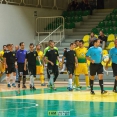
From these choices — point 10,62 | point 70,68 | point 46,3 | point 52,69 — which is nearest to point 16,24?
point 46,3

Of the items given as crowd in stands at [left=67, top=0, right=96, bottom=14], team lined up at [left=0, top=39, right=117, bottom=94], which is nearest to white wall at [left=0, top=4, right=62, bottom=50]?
crowd in stands at [left=67, top=0, right=96, bottom=14]

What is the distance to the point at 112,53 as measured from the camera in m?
19.0

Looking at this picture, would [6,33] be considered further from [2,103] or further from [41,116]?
[41,116]

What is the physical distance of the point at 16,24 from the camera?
30.5 metres

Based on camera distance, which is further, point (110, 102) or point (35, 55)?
point (35, 55)

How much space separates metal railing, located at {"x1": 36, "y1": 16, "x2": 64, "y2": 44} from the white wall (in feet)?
1.57

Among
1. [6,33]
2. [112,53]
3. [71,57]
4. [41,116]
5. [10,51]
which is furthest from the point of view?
[6,33]

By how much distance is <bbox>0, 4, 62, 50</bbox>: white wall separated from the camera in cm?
2936

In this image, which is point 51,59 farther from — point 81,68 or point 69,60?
point 81,68

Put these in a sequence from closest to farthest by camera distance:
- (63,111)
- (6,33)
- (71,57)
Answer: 1. (63,111)
2. (71,57)
3. (6,33)

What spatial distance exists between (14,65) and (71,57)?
383 cm

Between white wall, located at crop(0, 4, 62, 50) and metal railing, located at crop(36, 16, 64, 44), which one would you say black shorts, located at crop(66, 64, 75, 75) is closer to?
white wall, located at crop(0, 4, 62, 50)

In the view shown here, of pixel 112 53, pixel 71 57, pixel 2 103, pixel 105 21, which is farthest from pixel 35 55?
pixel 105 21

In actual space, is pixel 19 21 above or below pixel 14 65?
above
